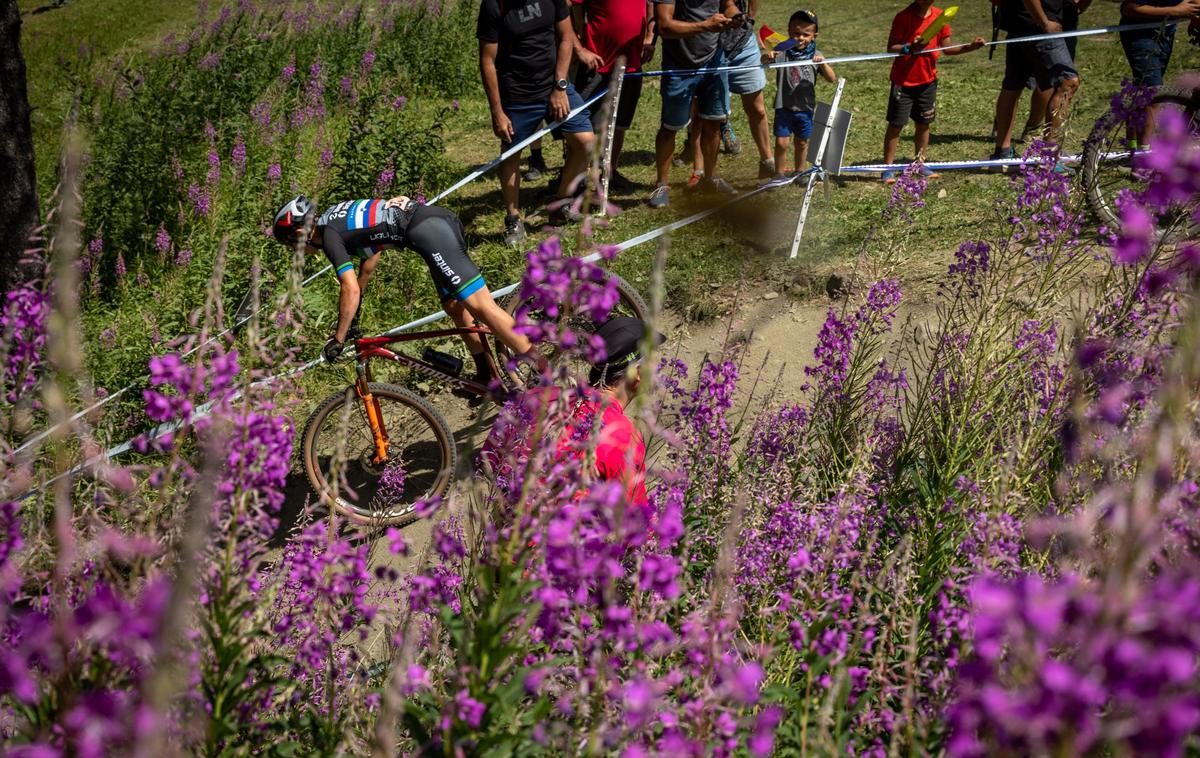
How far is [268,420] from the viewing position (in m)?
2.21

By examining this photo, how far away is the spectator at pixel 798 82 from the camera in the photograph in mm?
8508

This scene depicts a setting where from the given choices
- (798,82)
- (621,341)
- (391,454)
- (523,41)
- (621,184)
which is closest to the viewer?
(621,341)

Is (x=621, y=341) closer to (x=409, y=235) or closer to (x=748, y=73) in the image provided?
(x=409, y=235)

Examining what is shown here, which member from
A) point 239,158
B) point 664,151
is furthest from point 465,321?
point 239,158

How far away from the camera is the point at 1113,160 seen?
16.2 feet

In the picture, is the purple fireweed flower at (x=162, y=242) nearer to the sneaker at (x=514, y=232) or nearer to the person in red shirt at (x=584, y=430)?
the sneaker at (x=514, y=232)

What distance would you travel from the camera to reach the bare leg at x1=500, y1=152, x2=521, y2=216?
8.31m

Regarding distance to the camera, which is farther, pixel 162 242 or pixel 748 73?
pixel 748 73

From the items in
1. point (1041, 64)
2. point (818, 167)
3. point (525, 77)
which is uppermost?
point (525, 77)

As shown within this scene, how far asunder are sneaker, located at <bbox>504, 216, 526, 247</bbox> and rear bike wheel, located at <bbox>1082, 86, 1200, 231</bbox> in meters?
4.56

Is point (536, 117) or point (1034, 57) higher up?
point (536, 117)

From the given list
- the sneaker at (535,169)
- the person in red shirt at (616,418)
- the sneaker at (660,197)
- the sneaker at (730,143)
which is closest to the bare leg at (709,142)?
the sneaker at (660,197)

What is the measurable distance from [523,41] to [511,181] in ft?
3.90

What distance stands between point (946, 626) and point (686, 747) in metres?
1.26
